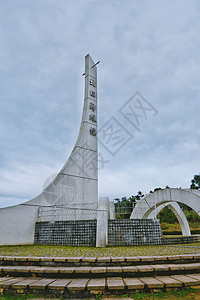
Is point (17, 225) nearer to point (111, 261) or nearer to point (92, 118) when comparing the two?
point (111, 261)

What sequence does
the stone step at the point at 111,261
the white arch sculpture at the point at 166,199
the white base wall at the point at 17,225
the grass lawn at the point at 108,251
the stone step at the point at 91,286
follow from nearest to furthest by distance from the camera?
1. the stone step at the point at 91,286
2. the stone step at the point at 111,261
3. the grass lawn at the point at 108,251
4. the white base wall at the point at 17,225
5. the white arch sculpture at the point at 166,199

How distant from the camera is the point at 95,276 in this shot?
11.3 ft

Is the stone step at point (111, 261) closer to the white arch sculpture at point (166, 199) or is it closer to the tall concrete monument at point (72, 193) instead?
the tall concrete monument at point (72, 193)

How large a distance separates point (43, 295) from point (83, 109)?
11031mm

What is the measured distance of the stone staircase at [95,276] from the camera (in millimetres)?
2979

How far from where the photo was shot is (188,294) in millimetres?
2844

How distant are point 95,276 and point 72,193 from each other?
25.1 ft

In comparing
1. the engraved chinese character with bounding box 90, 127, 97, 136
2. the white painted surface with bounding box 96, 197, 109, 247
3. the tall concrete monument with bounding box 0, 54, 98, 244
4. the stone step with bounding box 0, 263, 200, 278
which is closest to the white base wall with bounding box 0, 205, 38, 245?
the tall concrete monument with bounding box 0, 54, 98, 244

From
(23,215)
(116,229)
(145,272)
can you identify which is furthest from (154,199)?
(145,272)

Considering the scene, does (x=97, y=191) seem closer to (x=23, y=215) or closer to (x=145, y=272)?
(x=23, y=215)

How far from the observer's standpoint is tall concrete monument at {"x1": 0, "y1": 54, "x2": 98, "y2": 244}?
27.7 ft

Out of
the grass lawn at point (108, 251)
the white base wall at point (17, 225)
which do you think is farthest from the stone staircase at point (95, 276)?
the white base wall at point (17, 225)

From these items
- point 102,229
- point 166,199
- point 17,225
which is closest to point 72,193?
point 17,225

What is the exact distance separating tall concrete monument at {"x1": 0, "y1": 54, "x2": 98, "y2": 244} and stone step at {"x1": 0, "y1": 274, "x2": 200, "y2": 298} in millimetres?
5141
